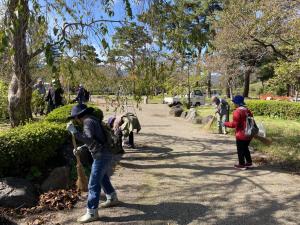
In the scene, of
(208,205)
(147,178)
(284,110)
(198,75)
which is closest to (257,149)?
(147,178)

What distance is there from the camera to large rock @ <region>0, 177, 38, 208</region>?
5.51 m

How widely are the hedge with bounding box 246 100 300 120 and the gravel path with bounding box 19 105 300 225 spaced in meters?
11.6

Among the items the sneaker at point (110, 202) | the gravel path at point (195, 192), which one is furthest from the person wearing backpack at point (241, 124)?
the sneaker at point (110, 202)

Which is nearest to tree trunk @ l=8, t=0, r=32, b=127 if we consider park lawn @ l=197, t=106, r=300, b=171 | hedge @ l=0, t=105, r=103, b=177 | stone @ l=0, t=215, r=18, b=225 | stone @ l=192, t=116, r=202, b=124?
hedge @ l=0, t=105, r=103, b=177

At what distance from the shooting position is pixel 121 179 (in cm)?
725

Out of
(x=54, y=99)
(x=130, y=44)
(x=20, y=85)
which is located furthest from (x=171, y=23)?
(x=54, y=99)

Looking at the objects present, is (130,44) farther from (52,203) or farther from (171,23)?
(52,203)

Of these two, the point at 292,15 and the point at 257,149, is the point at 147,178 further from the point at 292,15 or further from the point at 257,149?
the point at 292,15

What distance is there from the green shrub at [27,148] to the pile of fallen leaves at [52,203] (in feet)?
2.33

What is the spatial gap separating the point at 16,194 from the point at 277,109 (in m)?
18.5

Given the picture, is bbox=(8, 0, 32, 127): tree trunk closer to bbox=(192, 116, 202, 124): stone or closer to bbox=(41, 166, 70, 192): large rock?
bbox=(41, 166, 70, 192): large rock

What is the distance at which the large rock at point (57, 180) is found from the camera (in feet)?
20.5

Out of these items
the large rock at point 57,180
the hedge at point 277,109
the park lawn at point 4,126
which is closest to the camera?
the large rock at point 57,180

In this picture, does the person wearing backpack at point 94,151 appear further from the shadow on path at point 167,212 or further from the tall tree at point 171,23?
the tall tree at point 171,23
